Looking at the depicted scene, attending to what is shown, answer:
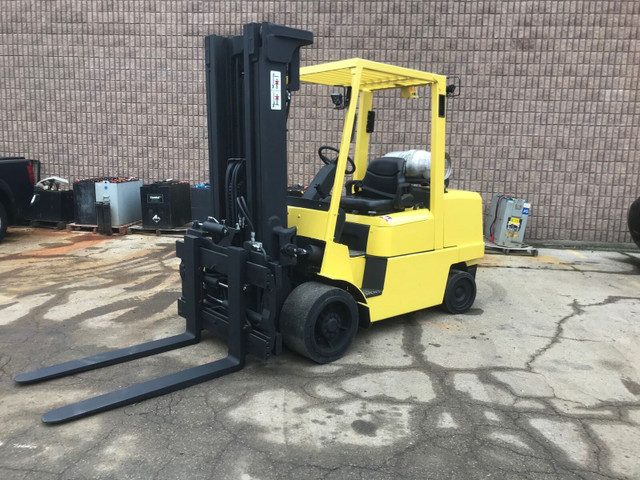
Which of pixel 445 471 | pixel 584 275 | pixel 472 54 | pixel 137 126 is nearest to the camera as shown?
pixel 445 471

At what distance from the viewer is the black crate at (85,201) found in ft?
32.0

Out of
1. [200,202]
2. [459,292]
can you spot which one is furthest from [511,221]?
[200,202]

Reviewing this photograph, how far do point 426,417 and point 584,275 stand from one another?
5.24 m

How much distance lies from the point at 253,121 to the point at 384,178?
1.74m

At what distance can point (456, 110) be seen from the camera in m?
9.76

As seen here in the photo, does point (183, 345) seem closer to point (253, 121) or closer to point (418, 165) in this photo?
point (253, 121)

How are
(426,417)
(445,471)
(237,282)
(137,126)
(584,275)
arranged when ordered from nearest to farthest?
(445,471) < (426,417) < (237,282) < (584,275) < (137,126)

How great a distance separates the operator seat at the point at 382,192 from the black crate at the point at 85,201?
248 inches

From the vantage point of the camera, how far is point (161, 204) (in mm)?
9609

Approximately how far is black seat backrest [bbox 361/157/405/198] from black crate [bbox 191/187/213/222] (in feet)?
15.2

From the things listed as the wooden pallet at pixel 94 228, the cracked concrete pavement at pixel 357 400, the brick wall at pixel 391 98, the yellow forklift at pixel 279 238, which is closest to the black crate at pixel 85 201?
the wooden pallet at pixel 94 228

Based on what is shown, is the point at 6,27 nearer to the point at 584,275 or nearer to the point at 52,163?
the point at 52,163

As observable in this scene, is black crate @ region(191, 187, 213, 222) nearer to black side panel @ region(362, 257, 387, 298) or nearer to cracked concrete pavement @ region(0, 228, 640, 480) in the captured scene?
cracked concrete pavement @ region(0, 228, 640, 480)

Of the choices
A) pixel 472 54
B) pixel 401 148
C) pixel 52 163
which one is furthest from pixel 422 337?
pixel 52 163
